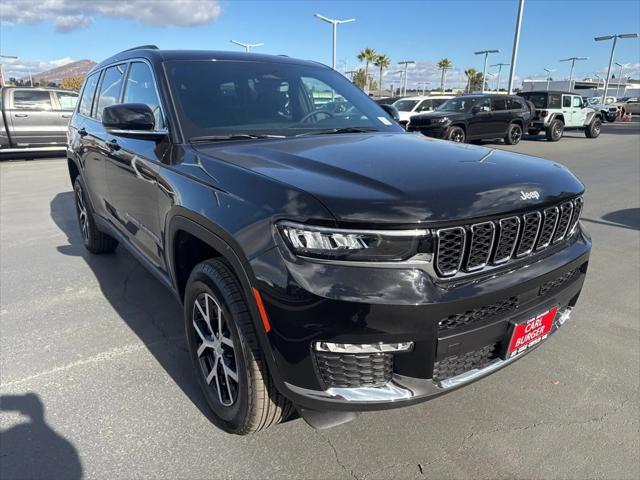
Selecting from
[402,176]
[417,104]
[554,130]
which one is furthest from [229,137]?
[554,130]

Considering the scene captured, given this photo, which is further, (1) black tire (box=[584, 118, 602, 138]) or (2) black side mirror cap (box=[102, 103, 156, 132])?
(1) black tire (box=[584, 118, 602, 138])

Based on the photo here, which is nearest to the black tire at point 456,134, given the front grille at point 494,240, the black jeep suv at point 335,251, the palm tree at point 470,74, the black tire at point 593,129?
the black tire at point 593,129

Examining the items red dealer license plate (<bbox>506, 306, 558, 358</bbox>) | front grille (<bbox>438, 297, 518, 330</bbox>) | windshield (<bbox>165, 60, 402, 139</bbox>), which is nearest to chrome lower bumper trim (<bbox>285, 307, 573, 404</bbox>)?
front grille (<bbox>438, 297, 518, 330</bbox>)

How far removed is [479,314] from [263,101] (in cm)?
196

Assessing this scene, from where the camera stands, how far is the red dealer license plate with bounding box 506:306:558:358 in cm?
204

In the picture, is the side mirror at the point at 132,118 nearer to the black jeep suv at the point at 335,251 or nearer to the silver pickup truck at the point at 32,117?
the black jeep suv at the point at 335,251

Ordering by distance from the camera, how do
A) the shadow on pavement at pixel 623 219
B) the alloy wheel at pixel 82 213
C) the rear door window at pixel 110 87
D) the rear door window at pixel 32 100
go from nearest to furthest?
the rear door window at pixel 110 87 < the alloy wheel at pixel 82 213 < the shadow on pavement at pixel 623 219 < the rear door window at pixel 32 100

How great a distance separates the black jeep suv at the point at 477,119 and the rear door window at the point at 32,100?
1049cm

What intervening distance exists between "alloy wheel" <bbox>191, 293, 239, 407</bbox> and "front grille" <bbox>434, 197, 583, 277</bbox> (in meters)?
1.02

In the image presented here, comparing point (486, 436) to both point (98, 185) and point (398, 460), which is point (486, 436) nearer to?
point (398, 460)

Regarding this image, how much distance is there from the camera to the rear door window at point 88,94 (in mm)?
4512

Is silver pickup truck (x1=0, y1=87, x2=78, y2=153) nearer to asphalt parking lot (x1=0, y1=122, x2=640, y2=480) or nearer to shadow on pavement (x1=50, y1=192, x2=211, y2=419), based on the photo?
shadow on pavement (x1=50, y1=192, x2=211, y2=419)

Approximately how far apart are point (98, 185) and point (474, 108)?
14092 mm

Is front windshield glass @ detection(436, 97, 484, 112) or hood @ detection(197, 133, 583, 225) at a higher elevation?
hood @ detection(197, 133, 583, 225)
